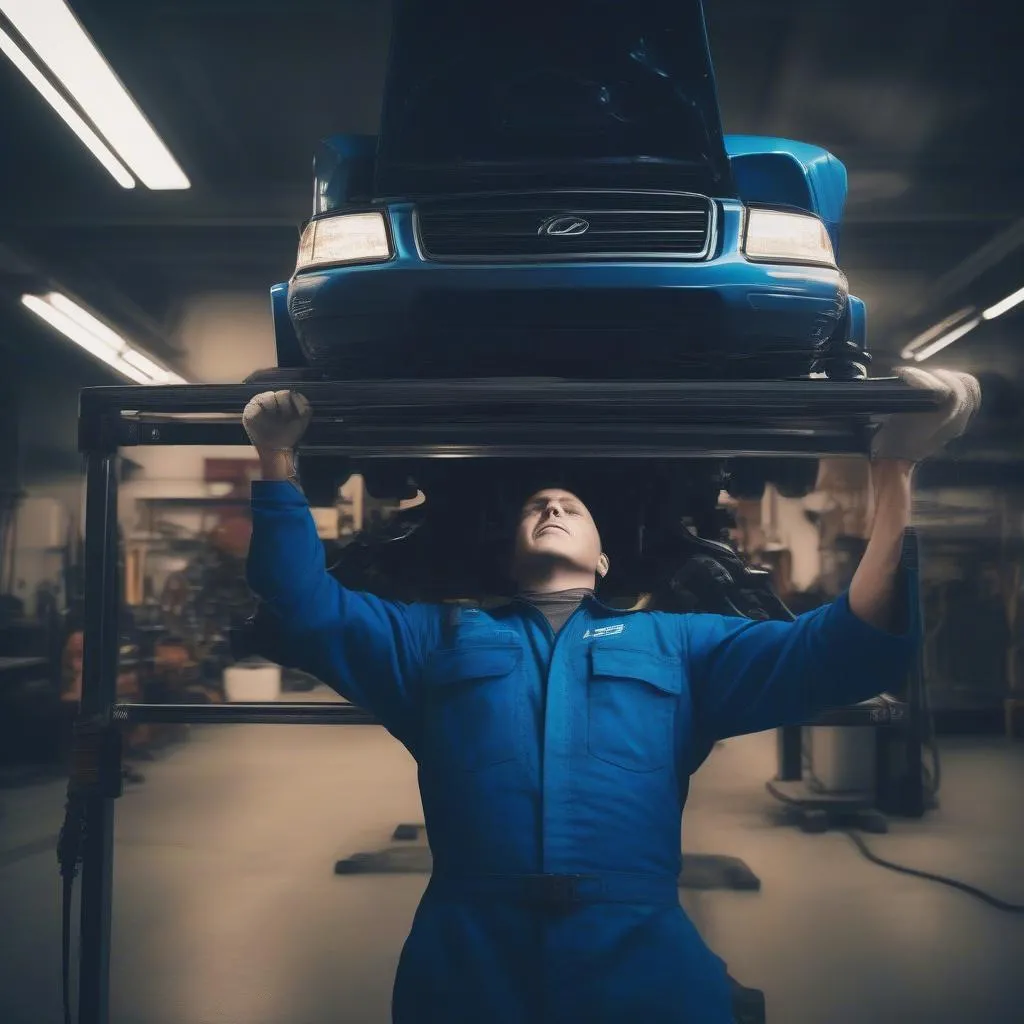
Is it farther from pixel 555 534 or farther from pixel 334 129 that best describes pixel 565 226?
pixel 334 129

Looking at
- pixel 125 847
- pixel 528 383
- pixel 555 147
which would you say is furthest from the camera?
pixel 125 847

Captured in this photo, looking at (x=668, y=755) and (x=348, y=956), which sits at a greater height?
(x=668, y=755)

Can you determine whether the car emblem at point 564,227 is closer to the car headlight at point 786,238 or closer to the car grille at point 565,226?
the car grille at point 565,226

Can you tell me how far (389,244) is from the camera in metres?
1.28

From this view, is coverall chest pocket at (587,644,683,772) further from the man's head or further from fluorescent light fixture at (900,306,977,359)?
fluorescent light fixture at (900,306,977,359)

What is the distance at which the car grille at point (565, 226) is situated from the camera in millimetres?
1281

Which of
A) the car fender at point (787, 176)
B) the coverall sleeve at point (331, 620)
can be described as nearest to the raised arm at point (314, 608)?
the coverall sleeve at point (331, 620)

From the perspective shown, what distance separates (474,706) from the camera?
1.19 metres

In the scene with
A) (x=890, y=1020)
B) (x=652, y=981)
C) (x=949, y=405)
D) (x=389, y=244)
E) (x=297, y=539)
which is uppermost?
(x=389, y=244)

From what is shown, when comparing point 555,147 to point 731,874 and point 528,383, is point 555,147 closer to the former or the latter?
point 528,383

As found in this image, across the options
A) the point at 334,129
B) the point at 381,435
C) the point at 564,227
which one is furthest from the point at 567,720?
the point at 334,129

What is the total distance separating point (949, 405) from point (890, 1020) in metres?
1.73

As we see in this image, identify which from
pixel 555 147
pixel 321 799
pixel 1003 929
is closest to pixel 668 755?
pixel 555 147

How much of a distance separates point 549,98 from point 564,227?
0.87 feet
